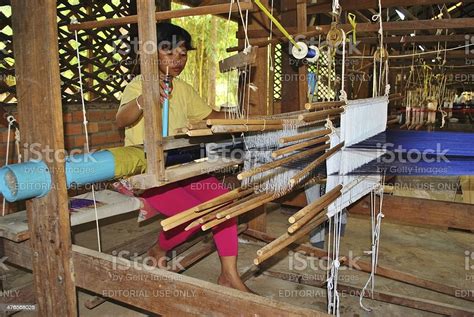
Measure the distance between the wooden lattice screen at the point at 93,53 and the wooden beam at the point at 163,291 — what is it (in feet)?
7.65

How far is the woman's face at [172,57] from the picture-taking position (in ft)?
6.42

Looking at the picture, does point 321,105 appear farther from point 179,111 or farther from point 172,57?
point 179,111

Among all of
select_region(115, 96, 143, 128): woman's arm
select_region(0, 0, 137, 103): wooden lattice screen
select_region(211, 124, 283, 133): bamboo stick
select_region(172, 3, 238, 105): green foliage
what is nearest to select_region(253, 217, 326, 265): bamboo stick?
select_region(211, 124, 283, 133): bamboo stick

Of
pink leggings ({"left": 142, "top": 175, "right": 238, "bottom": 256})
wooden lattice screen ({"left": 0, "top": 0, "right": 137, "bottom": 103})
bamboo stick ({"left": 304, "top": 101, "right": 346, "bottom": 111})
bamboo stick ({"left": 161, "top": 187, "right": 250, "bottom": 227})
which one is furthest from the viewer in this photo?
wooden lattice screen ({"left": 0, "top": 0, "right": 137, "bottom": 103})

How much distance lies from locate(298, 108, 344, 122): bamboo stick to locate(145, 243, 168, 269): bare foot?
1448mm

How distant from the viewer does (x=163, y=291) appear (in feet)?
3.67

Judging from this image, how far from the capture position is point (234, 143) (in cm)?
170

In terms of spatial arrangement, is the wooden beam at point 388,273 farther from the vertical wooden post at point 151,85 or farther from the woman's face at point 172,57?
the vertical wooden post at point 151,85

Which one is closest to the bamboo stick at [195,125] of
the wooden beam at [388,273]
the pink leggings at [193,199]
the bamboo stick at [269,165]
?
the bamboo stick at [269,165]

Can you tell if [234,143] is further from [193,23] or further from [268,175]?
[193,23]

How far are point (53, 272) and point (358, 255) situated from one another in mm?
2431

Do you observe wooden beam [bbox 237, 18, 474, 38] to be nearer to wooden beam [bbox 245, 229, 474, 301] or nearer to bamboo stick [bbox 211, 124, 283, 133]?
bamboo stick [bbox 211, 124, 283, 133]

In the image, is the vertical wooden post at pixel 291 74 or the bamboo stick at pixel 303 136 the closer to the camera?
the bamboo stick at pixel 303 136

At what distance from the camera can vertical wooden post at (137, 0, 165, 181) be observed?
1134 millimetres
